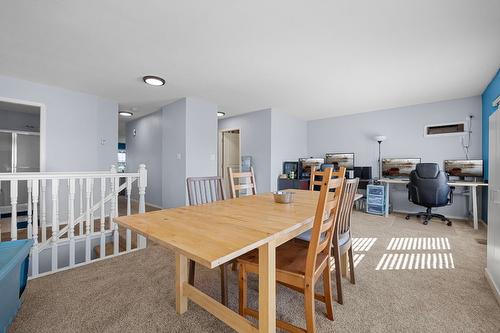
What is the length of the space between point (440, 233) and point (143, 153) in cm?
640

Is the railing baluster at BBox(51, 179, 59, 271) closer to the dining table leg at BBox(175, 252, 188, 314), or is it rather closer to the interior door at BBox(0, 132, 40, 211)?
the dining table leg at BBox(175, 252, 188, 314)

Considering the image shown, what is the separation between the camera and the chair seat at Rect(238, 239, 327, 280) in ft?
4.10

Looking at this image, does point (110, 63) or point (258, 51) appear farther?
point (110, 63)

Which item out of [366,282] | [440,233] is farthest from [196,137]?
[440,233]

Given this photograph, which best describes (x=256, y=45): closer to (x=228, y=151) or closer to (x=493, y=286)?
(x=493, y=286)

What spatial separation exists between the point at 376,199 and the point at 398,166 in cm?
90

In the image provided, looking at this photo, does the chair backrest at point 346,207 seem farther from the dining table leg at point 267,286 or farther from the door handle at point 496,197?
the door handle at point 496,197

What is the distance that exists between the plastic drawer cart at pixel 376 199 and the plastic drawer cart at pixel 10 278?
4.96 m

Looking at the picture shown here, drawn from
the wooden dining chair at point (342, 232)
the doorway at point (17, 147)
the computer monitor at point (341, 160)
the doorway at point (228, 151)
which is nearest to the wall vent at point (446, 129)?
the computer monitor at point (341, 160)

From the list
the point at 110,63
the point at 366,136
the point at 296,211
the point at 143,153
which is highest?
the point at 110,63

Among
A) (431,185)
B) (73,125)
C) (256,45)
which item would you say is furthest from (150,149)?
(431,185)

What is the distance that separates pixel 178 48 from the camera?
7.99 ft

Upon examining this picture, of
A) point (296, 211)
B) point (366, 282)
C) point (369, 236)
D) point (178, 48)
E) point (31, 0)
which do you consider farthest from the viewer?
point (369, 236)

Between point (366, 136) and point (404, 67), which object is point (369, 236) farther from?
point (366, 136)
